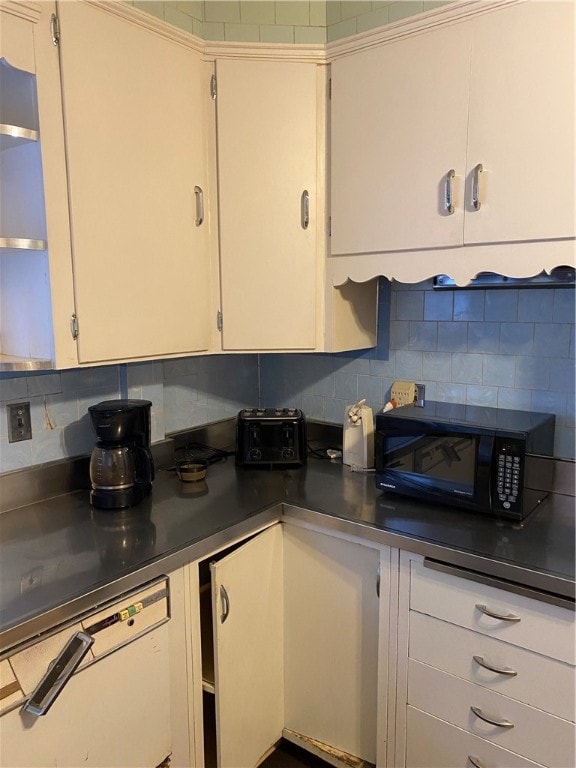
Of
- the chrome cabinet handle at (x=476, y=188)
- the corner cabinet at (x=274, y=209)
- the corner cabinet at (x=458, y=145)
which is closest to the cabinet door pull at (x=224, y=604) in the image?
the corner cabinet at (x=274, y=209)

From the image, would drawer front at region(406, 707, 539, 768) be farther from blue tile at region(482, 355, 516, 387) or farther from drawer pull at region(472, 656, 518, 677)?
blue tile at region(482, 355, 516, 387)

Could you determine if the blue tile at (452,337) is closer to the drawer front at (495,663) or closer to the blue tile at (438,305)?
the blue tile at (438,305)

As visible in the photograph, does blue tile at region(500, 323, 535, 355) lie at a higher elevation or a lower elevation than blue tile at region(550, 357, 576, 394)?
higher

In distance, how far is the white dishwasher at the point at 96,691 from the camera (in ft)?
3.68

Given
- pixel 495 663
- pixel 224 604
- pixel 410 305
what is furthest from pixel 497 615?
pixel 410 305

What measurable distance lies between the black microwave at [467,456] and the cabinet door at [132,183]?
2.40 feet

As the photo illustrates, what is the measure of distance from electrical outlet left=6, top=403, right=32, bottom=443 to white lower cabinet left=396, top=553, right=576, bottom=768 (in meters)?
1.17

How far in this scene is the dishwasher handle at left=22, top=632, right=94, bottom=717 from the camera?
112cm

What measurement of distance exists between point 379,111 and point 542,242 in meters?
0.64

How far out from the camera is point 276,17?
192cm

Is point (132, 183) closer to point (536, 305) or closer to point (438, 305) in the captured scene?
point (438, 305)

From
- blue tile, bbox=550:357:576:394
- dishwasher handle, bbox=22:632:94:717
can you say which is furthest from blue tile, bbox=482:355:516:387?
dishwasher handle, bbox=22:632:94:717

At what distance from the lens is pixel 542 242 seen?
1448 mm

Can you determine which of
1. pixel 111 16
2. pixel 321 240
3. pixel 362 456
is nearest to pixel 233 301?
pixel 321 240
